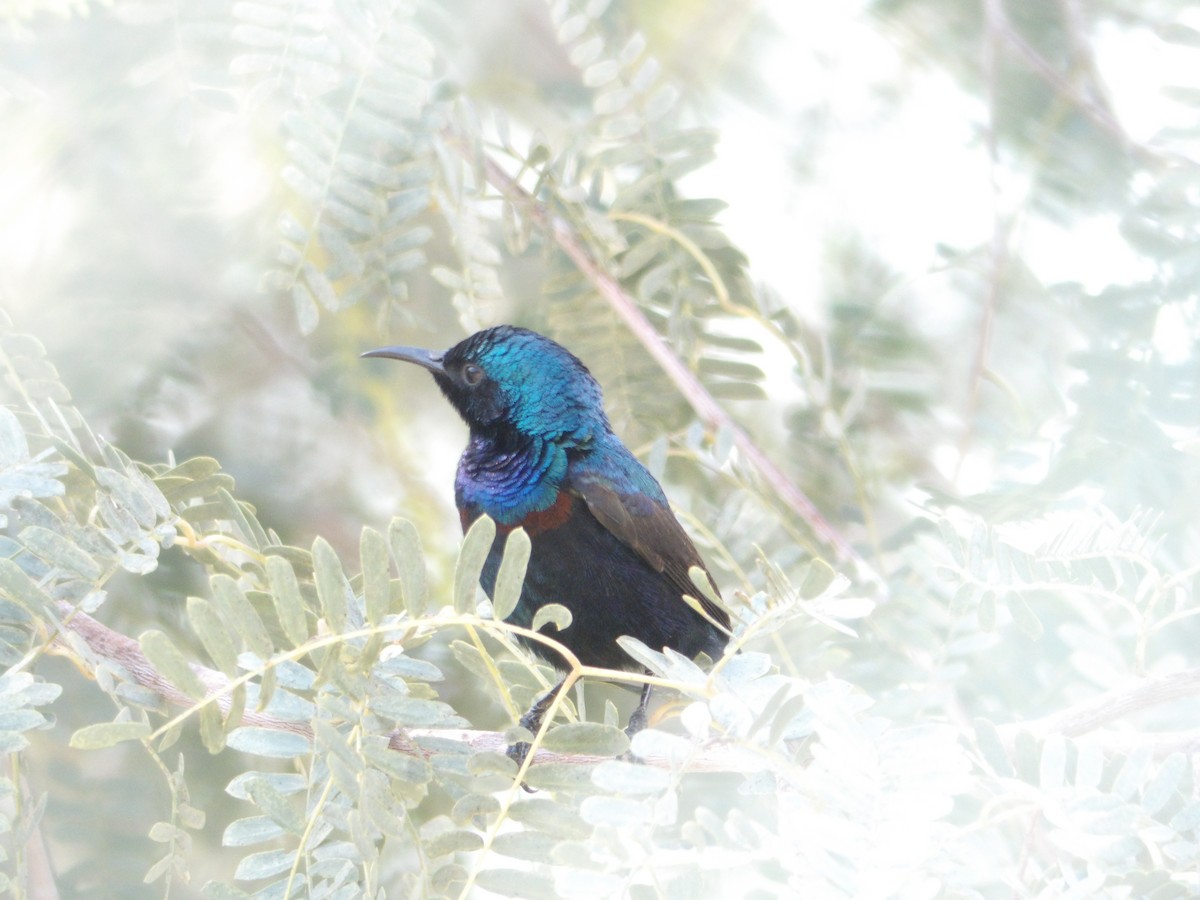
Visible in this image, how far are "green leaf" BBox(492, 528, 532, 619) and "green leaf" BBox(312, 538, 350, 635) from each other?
128 millimetres

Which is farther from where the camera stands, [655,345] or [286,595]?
[655,345]

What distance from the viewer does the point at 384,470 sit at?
7.20 feet

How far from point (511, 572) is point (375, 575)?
0.37 ft

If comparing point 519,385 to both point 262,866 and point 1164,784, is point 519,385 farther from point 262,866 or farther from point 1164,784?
point 1164,784

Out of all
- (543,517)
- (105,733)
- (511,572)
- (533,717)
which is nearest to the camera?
(105,733)

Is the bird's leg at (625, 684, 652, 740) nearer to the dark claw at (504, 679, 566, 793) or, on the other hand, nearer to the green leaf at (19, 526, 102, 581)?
the dark claw at (504, 679, 566, 793)

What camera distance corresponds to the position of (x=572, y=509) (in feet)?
5.55

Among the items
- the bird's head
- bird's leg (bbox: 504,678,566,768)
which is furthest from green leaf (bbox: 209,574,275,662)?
the bird's head

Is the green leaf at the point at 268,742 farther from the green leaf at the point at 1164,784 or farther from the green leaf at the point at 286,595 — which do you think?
the green leaf at the point at 1164,784

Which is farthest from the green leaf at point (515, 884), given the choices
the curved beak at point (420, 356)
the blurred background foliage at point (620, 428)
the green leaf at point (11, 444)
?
the curved beak at point (420, 356)

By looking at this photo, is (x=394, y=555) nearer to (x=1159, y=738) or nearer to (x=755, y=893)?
(x=755, y=893)

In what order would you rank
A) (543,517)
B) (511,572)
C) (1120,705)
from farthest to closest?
(543,517)
(1120,705)
(511,572)

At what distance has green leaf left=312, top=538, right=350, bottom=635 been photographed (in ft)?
3.02

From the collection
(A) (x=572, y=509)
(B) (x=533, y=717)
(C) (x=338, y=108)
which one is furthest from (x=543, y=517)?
(C) (x=338, y=108)
